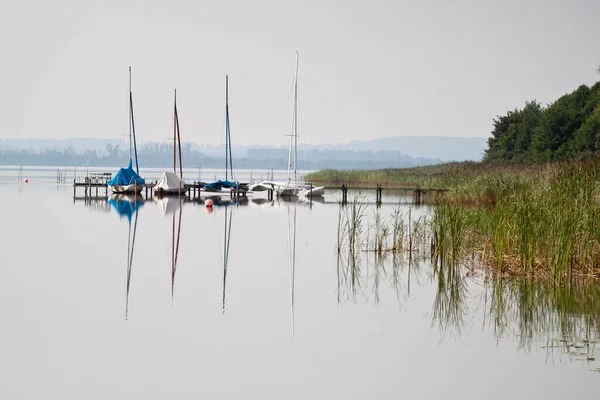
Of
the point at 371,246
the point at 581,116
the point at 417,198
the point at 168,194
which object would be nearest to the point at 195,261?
the point at 371,246

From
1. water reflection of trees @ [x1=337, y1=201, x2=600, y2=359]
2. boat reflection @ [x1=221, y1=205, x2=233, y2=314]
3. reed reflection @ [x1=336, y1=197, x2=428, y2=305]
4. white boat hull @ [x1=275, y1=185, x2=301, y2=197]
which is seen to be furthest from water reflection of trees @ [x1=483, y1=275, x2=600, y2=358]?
white boat hull @ [x1=275, y1=185, x2=301, y2=197]

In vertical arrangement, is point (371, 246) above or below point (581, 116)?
below

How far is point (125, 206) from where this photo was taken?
3747 centimetres

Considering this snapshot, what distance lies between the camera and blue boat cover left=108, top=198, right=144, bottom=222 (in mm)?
32781

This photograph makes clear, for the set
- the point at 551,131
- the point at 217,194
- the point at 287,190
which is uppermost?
the point at 551,131

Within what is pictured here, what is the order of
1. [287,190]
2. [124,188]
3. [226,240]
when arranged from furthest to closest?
1. [287,190]
2. [124,188]
3. [226,240]

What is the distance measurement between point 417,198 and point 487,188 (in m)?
12.8

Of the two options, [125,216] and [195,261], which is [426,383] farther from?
[125,216]

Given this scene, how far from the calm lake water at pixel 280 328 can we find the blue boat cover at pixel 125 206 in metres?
12.7

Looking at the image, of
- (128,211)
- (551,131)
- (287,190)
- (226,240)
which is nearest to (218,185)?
(287,190)

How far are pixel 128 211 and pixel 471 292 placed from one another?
22937 millimetres

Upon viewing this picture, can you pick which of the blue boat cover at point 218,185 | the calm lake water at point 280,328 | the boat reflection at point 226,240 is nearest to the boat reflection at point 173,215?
the calm lake water at point 280,328

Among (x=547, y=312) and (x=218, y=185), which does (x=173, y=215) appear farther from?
(x=547, y=312)

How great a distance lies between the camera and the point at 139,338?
10.4 metres
